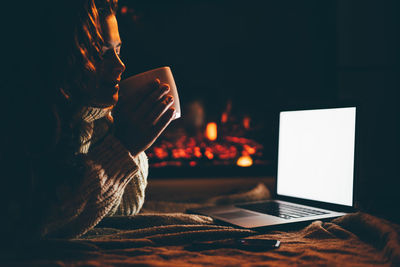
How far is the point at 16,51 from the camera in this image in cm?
62

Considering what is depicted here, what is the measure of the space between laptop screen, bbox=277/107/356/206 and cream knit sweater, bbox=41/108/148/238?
1.74 ft

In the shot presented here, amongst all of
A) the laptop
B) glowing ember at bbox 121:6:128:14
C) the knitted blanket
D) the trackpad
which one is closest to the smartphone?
the knitted blanket

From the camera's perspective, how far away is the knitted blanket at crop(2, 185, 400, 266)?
54 cm

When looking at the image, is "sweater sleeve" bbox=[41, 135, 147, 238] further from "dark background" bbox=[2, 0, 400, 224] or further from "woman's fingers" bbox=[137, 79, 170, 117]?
"dark background" bbox=[2, 0, 400, 224]

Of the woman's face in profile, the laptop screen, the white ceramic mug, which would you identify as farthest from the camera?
the laptop screen

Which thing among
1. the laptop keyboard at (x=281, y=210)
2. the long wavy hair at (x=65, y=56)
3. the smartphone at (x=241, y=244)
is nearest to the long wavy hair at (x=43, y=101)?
the long wavy hair at (x=65, y=56)

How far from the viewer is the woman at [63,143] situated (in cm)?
60

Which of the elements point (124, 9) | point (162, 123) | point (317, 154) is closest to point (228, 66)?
point (124, 9)

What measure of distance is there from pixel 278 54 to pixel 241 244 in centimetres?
159

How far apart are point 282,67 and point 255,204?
117cm

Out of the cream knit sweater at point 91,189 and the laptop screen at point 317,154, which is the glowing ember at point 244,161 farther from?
the cream knit sweater at point 91,189

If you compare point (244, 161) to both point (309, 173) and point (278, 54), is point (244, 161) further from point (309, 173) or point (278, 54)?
point (309, 173)

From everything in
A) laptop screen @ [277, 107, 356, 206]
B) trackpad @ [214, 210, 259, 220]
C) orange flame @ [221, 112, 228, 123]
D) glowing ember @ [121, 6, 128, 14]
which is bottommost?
trackpad @ [214, 210, 259, 220]

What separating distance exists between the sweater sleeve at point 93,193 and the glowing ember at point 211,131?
1.29 meters
